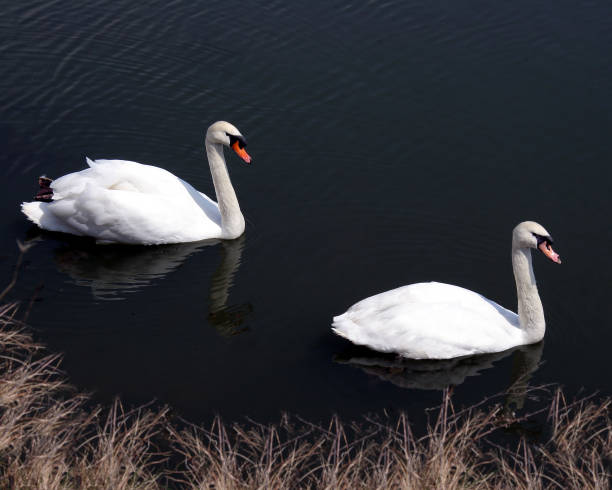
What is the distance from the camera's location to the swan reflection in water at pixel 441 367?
9797 millimetres

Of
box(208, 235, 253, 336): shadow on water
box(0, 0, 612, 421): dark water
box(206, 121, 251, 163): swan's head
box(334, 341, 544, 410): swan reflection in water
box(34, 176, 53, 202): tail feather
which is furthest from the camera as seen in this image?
box(34, 176, 53, 202): tail feather

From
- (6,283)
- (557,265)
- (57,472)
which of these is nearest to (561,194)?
(557,265)

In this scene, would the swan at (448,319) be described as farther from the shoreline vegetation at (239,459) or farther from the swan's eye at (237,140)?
the swan's eye at (237,140)

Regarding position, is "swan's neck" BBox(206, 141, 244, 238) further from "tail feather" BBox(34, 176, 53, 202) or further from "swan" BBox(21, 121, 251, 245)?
"tail feather" BBox(34, 176, 53, 202)

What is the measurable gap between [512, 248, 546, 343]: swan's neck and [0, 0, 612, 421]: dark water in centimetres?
28

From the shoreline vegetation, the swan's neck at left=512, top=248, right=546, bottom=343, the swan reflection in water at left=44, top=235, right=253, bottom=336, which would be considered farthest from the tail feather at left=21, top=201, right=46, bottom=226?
the swan's neck at left=512, top=248, right=546, bottom=343

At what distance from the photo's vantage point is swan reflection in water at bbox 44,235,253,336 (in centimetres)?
1105

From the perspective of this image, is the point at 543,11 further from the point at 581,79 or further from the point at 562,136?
the point at 562,136

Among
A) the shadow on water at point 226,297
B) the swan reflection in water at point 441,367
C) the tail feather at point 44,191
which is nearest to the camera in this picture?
the swan reflection in water at point 441,367

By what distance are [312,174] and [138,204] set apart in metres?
2.68

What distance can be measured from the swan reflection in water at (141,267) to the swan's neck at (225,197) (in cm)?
18

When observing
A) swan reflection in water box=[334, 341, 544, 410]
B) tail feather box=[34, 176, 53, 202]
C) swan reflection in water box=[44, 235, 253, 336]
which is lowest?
swan reflection in water box=[334, 341, 544, 410]

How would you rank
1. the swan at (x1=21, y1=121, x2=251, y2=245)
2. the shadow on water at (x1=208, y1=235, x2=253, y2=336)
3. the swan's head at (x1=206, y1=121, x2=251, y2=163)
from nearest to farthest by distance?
1. the shadow on water at (x1=208, y1=235, x2=253, y2=336)
2. the swan at (x1=21, y1=121, x2=251, y2=245)
3. the swan's head at (x1=206, y1=121, x2=251, y2=163)

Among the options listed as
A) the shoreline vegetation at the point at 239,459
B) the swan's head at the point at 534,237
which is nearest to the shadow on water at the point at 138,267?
the shoreline vegetation at the point at 239,459
